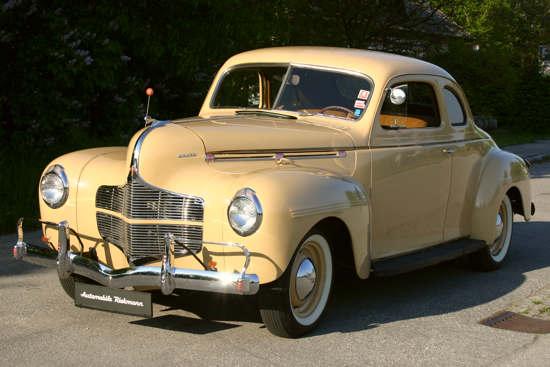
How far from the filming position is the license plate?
5.18 m

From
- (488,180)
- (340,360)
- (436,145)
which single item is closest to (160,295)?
(340,360)

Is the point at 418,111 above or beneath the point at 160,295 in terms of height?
above

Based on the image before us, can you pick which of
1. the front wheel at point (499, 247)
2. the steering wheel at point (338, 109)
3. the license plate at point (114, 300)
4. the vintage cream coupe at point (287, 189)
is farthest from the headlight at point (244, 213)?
the front wheel at point (499, 247)

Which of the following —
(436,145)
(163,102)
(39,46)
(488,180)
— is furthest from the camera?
(163,102)

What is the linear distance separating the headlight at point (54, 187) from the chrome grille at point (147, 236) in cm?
40

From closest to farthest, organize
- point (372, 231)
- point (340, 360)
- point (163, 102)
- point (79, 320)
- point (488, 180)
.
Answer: point (340, 360) < point (79, 320) < point (372, 231) < point (488, 180) < point (163, 102)

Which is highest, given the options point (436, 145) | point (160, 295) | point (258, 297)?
point (436, 145)

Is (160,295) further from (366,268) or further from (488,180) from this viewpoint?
(488,180)

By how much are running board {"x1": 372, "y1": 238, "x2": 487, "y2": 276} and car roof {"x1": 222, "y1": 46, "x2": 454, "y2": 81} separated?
1348mm

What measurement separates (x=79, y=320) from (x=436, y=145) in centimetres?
306

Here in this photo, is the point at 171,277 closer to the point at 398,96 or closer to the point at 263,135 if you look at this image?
the point at 263,135

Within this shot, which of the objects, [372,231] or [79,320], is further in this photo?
[372,231]

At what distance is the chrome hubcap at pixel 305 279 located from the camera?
5477 millimetres

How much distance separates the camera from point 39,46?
1269cm
